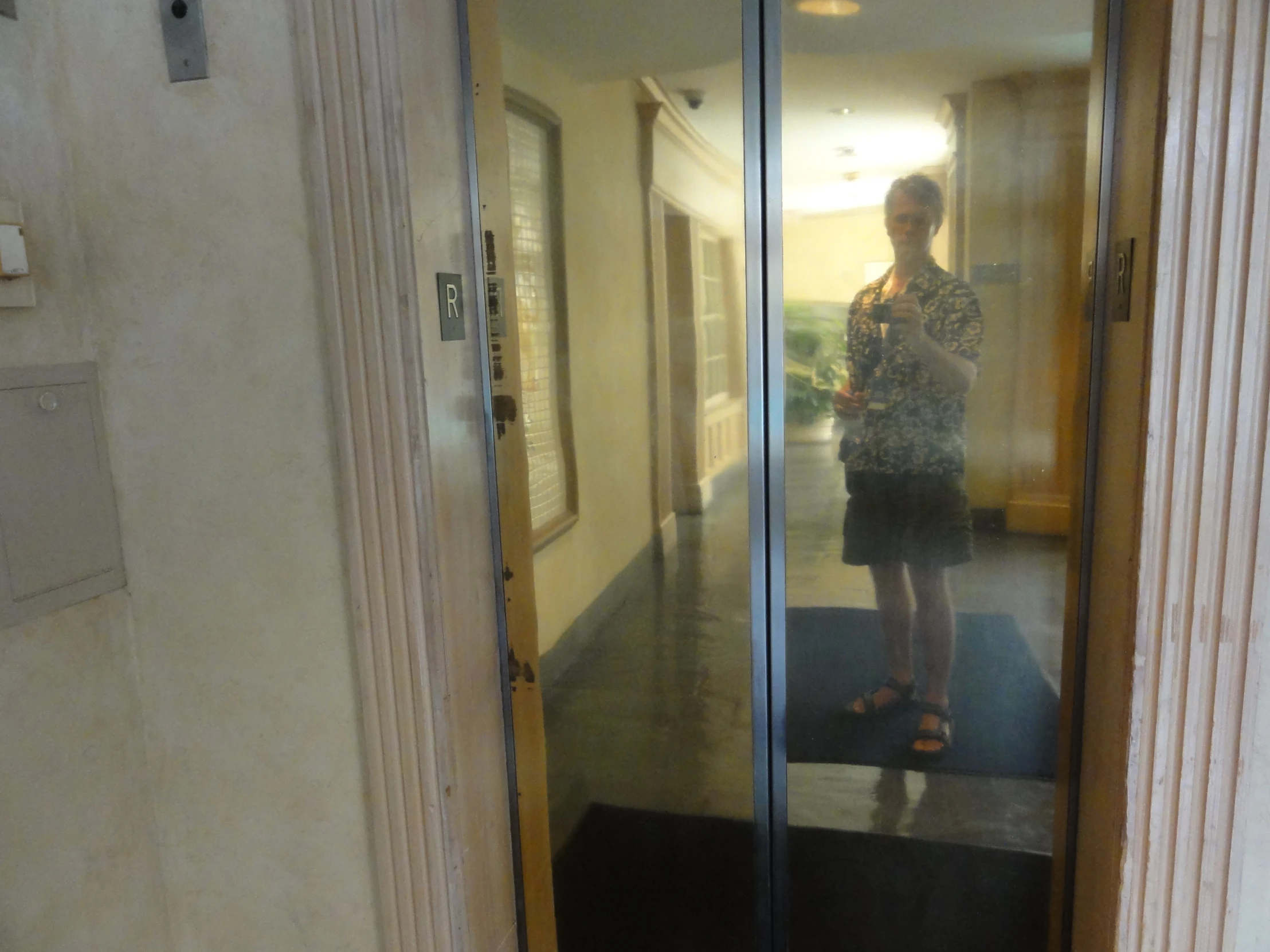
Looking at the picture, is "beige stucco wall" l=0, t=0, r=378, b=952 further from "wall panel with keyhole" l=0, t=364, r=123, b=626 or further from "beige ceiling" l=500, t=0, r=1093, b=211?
"beige ceiling" l=500, t=0, r=1093, b=211

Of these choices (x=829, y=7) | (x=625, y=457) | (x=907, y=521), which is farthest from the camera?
(x=625, y=457)

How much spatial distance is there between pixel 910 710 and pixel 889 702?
0.03m

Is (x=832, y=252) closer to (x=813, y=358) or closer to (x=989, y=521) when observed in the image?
(x=813, y=358)

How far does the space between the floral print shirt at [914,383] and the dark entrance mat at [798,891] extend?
0.61m

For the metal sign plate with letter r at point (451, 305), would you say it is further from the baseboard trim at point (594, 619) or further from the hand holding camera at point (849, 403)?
the hand holding camera at point (849, 403)

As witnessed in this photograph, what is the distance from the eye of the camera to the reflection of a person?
1146 mm

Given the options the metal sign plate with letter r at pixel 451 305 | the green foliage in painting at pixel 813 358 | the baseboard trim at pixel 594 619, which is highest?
the metal sign plate with letter r at pixel 451 305

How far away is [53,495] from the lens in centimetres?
117

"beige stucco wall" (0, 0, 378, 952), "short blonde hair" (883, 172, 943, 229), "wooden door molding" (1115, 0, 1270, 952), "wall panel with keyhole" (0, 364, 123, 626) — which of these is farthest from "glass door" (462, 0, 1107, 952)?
"wall panel with keyhole" (0, 364, 123, 626)

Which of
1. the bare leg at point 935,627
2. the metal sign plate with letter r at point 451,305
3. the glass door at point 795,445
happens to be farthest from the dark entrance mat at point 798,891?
the metal sign plate with letter r at point 451,305

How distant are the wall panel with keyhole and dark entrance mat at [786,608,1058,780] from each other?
1.04 metres

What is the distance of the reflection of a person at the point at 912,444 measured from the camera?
115 centimetres

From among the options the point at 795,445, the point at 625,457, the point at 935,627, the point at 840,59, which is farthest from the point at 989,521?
the point at 840,59

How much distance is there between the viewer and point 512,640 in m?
1.37
